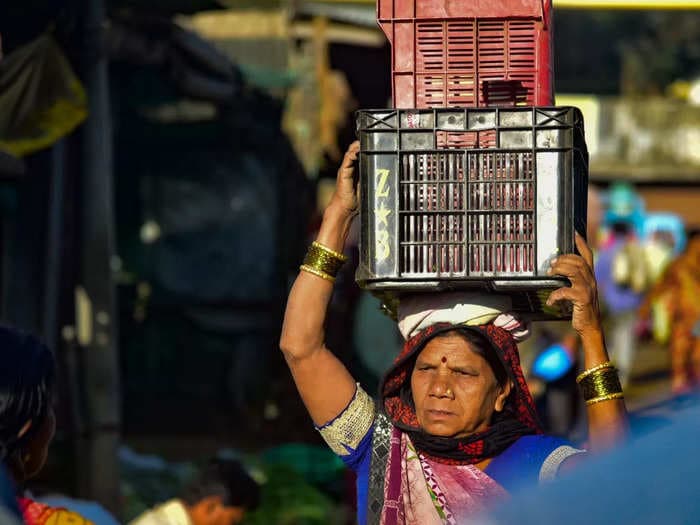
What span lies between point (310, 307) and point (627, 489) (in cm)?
194

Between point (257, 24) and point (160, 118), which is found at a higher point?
point (257, 24)

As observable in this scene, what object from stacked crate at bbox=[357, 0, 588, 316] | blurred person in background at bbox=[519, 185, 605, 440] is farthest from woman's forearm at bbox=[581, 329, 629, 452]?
blurred person in background at bbox=[519, 185, 605, 440]

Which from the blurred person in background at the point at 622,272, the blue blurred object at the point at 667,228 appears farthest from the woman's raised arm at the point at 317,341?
the blue blurred object at the point at 667,228

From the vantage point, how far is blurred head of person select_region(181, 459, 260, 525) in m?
5.96

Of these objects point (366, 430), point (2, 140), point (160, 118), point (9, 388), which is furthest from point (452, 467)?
point (160, 118)

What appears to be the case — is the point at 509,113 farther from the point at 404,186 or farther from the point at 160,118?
the point at 160,118

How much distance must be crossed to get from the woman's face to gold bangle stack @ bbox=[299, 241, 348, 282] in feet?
1.00

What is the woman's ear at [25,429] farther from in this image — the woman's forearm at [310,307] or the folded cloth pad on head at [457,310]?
the folded cloth pad on head at [457,310]

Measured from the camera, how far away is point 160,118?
547 inches

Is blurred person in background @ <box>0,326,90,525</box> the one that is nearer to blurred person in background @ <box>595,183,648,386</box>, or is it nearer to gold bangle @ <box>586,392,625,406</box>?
gold bangle @ <box>586,392,625,406</box>

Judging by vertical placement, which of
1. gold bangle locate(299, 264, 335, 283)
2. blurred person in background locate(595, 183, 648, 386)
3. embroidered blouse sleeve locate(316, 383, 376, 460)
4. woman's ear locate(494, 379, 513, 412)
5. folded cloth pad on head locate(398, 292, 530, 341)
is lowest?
blurred person in background locate(595, 183, 648, 386)

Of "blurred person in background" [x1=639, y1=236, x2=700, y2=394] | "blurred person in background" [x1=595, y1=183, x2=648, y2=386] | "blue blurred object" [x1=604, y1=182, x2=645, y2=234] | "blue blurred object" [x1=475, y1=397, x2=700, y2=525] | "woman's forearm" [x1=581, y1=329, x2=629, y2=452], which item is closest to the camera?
"blue blurred object" [x1=475, y1=397, x2=700, y2=525]

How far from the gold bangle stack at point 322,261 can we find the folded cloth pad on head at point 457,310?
0.19m

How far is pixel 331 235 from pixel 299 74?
10635 mm
